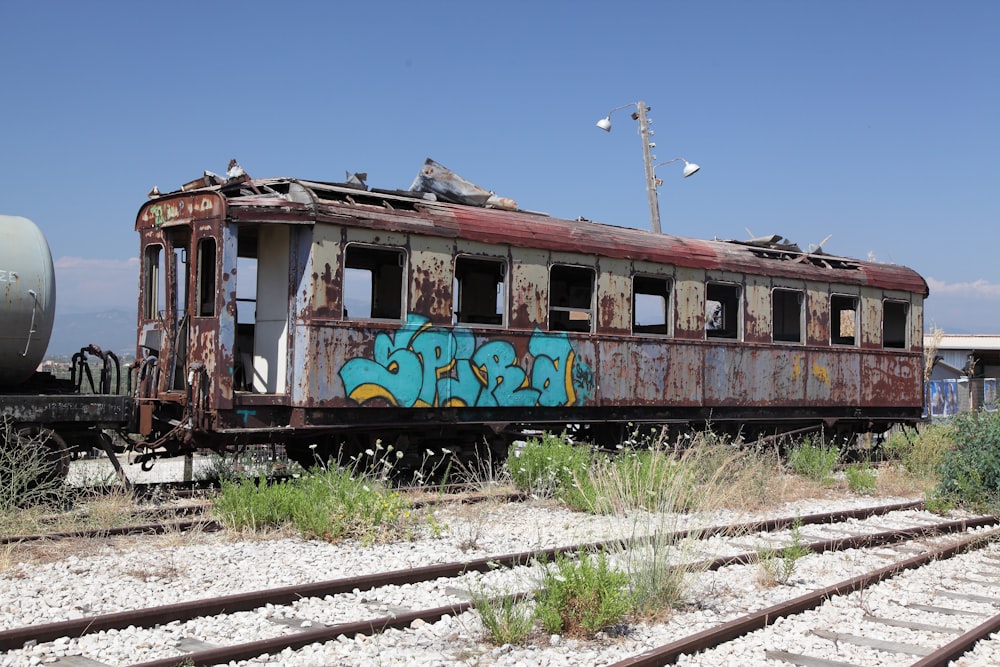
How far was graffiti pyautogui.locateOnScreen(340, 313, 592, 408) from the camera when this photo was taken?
11172 millimetres

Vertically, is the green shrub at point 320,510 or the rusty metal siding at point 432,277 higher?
the rusty metal siding at point 432,277

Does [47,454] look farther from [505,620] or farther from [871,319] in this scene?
[871,319]

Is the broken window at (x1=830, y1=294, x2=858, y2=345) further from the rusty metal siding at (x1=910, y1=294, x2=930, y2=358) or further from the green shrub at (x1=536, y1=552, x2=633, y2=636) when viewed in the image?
the green shrub at (x1=536, y1=552, x2=633, y2=636)

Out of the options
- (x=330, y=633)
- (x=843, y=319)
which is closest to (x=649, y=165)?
(x=843, y=319)

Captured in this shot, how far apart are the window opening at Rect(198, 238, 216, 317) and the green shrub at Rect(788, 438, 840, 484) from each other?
8.16m

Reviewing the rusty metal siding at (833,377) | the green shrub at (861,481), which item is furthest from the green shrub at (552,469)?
A: the rusty metal siding at (833,377)

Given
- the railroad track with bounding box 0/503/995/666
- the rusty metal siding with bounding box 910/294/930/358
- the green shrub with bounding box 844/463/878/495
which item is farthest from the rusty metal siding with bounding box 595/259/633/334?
the rusty metal siding with bounding box 910/294/930/358

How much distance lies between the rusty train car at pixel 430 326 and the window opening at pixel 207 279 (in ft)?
0.08

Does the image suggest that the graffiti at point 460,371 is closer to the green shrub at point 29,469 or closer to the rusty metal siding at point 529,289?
the rusty metal siding at point 529,289

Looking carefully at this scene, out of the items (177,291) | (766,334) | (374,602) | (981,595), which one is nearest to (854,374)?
(766,334)

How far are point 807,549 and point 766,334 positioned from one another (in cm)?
714

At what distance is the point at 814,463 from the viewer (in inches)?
531

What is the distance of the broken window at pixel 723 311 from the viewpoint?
14961mm

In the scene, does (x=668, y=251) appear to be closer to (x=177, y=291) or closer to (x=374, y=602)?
(x=177, y=291)
